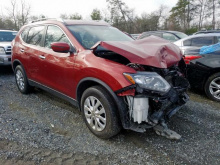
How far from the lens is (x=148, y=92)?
222 centimetres

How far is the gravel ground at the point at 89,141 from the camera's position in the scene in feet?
7.55

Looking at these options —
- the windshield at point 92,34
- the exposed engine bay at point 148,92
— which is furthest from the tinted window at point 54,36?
the exposed engine bay at point 148,92

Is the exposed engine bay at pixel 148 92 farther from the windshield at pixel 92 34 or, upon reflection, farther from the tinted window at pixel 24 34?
the tinted window at pixel 24 34

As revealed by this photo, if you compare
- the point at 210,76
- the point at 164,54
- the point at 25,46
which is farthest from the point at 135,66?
the point at 25,46

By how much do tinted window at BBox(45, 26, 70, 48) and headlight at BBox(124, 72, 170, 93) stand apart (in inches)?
55.7

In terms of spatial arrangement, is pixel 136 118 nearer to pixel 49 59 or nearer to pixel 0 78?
pixel 49 59

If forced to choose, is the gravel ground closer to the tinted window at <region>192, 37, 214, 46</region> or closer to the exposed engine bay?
the exposed engine bay

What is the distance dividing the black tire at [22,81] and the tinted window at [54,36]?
1295 mm

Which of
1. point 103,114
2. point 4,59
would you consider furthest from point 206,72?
point 4,59

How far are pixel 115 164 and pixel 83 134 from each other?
805mm

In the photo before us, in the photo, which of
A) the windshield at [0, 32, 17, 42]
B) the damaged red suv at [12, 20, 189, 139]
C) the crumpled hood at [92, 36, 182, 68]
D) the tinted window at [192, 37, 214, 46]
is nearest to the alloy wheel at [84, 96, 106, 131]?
the damaged red suv at [12, 20, 189, 139]

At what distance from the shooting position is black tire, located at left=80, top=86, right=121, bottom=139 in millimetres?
2414

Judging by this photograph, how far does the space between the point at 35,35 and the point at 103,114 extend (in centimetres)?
258

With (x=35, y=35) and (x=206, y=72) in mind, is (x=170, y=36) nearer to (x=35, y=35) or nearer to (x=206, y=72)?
(x=206, y=72)
